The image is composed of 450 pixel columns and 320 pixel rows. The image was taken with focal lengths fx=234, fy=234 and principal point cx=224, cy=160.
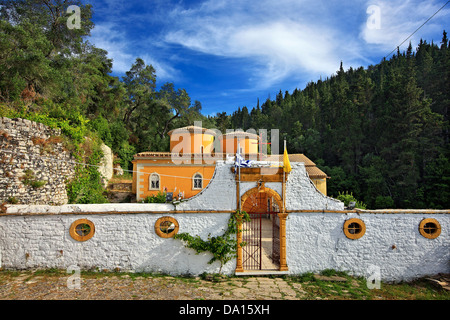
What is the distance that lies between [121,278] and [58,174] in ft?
23.2

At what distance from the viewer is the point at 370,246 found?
9180mm

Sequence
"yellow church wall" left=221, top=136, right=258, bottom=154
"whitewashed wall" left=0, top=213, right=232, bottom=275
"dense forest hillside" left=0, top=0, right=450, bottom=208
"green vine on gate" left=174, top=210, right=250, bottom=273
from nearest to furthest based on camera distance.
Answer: "whitewashed wall" left=0, top=213, right=232, bottom=275, "green vine on gate" left=174, top=210, right=250, bottom=273, "dense forest hillside" left=0, top=0, right=450, bottom=208, "yellow church wall" left=221, top=136, right=258, bottom=154

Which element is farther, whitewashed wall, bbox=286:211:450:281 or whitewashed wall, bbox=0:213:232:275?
whitewashed wall, bbox=286:211:450:281

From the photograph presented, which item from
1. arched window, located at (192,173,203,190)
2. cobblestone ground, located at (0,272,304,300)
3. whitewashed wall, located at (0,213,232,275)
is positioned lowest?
cobblestone ground, located at (0,272,304,300)

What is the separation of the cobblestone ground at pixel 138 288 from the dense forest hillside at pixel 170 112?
6493mm

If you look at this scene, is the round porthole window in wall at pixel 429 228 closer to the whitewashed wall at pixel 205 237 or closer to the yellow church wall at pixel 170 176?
the whitewashed wall at pixel 205 237

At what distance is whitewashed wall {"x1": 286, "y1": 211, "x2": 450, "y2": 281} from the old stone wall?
10.9 meters

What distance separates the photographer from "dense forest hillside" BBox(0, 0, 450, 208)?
1418cm

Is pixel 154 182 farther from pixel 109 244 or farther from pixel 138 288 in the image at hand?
pixel 138 288

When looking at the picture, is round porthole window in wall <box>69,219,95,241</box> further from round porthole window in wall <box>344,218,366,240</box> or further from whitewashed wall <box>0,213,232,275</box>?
round porthole window in wall <box>344,218,366,240</box>

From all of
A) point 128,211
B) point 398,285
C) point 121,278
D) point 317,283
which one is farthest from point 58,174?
point 398,285

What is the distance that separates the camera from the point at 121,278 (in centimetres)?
801

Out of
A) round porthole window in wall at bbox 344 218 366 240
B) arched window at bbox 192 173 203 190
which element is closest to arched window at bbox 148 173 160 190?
arched window at bbox 192 173 203 190

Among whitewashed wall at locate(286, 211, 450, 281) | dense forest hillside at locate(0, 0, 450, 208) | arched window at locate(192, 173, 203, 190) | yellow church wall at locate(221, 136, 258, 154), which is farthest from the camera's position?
yellow church wall at locate(221, 136, 258, 154)
